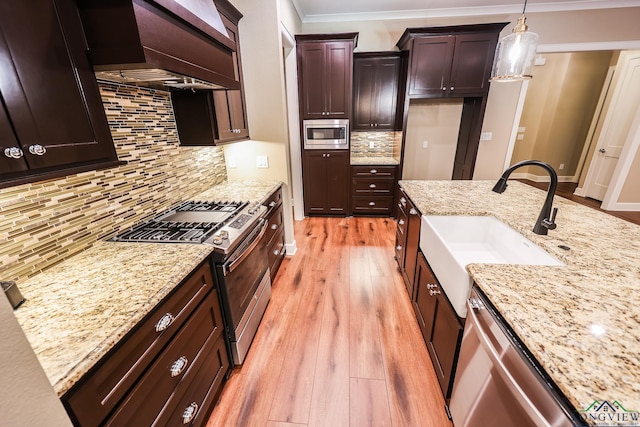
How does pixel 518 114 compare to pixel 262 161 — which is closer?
pixel 262 161

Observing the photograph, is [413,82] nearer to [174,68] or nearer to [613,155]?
[174,68]

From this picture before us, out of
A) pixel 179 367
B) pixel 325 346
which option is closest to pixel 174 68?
pixel 179 367

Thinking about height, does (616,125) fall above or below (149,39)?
below

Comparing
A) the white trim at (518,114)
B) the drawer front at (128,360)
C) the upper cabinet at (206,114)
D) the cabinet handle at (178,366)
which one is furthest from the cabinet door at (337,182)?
the cabinet handle at (178,366)

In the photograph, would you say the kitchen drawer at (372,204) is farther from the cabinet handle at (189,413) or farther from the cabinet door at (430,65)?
the cabinet handle at (189,413)

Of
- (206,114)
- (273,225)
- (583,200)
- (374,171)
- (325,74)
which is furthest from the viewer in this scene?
(583,200)

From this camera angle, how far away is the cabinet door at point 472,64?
324 cm

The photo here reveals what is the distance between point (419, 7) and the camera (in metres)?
3.59

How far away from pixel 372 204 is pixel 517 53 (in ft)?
8.52

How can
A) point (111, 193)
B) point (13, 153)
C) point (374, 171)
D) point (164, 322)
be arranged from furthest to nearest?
1. point (374, 171)
2. point (111, 193)
3. point (164, 322)
4. point (13, 153)

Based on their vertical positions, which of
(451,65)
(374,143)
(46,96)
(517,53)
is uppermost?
(451,65)

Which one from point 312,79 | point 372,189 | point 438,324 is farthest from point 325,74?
point 438,324

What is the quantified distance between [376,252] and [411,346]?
1.38 meters

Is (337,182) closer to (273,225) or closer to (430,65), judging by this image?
(273,225)
